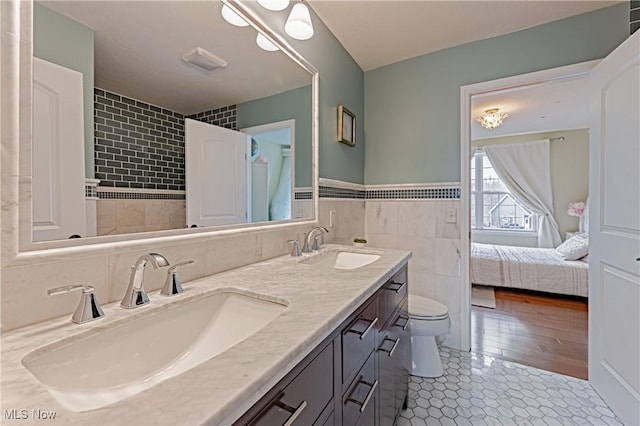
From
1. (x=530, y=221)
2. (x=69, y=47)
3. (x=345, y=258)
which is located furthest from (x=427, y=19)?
(x=530, y=221)

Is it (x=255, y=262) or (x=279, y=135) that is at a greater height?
(x=279, y=135)

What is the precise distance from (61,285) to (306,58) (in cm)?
165

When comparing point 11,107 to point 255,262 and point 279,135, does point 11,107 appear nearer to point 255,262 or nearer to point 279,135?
point 255,262

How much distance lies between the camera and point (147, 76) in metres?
0.96

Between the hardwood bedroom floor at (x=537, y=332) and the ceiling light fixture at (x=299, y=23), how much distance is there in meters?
2.52

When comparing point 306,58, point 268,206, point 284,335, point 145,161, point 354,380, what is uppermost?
point 306,58

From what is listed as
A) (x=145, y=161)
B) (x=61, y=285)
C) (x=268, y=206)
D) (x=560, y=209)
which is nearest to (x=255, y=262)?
(x=268, y=206)

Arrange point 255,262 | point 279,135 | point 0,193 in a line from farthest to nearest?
point 279,135, point 255,262, point 0,193

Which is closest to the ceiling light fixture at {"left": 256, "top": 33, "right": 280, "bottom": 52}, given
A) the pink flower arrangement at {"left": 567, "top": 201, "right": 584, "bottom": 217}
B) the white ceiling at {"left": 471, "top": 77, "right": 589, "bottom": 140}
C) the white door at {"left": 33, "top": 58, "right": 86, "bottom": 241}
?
the white door at {"left": 33, "top": 58, "right": 86, "bottom": 241}

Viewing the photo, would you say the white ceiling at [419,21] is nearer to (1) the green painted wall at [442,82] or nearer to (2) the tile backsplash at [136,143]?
(1) the green painted wall at [442,82]

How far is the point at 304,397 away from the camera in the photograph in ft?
2.02

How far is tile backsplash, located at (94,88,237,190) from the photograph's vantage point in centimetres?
82

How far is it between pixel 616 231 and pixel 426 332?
1170 mm

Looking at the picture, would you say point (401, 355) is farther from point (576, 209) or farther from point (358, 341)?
point (576, 209)
